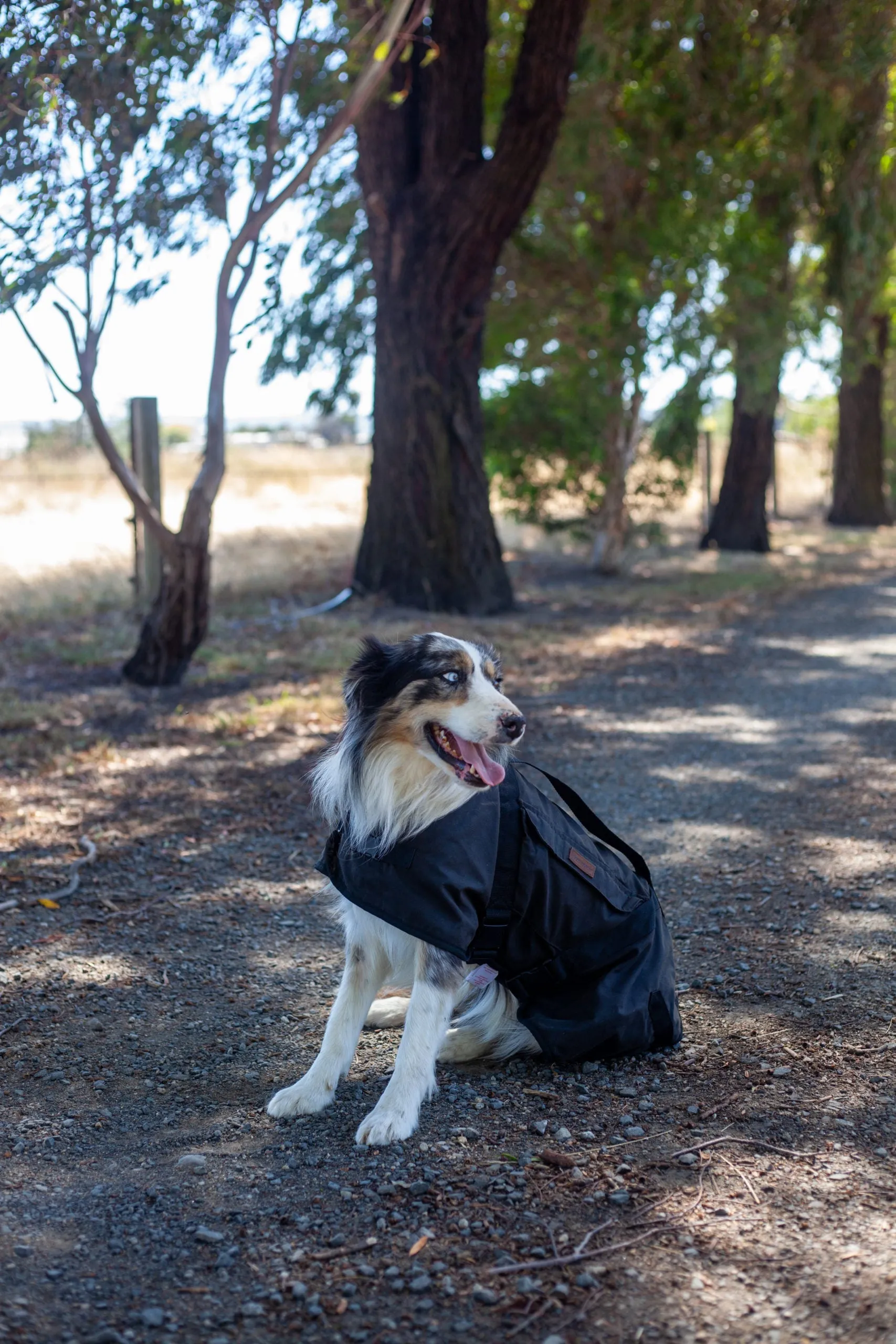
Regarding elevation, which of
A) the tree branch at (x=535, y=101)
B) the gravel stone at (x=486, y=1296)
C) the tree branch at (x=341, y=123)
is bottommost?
the gravel stone at (x=486, y=1296)

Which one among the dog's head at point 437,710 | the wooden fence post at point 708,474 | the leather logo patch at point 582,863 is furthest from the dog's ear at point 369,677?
the wooden fence post at point 708,474

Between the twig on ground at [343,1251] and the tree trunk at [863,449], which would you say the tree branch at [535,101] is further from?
the tree trunk at [863,449]

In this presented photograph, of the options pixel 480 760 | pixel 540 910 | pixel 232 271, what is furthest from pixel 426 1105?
pixel 232 271

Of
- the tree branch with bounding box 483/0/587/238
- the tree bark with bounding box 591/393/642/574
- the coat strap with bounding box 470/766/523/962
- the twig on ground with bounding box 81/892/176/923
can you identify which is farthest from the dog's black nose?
the tree bark with bounding box 591/393/642/574

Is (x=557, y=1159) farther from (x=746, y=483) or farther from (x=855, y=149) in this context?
(x=746, y=483)

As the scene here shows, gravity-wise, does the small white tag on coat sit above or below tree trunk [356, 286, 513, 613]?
below

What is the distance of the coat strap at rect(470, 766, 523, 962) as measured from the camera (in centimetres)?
363

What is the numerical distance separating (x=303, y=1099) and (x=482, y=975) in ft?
2.30

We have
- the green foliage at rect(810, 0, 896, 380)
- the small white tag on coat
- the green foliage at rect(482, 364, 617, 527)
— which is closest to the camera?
the small white tag on coat

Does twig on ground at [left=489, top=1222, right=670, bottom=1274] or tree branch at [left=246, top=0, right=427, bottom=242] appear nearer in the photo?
twig on ground at [left=489, top=1222, right=670, bottom=1274]

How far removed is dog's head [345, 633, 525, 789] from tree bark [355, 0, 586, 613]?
353 inches

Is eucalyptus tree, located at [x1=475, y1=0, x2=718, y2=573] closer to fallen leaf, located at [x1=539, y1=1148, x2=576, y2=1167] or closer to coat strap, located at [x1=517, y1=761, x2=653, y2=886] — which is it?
coat strap, located at [x1=517, y1=761, x2=653, y2=886]

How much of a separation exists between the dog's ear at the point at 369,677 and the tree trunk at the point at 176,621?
5674 mm

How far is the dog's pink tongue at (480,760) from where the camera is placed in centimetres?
357
